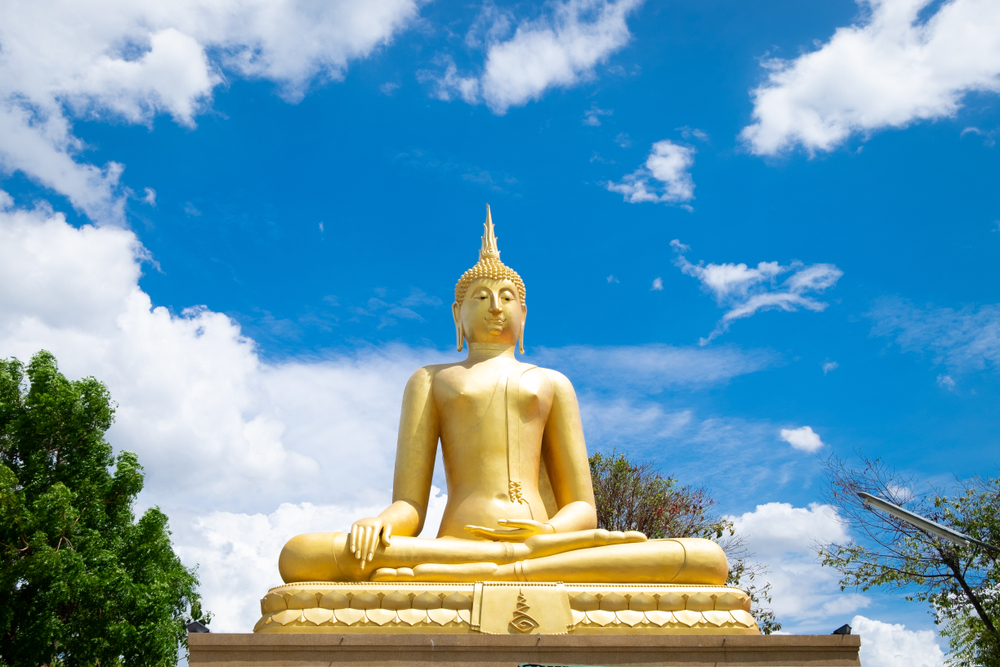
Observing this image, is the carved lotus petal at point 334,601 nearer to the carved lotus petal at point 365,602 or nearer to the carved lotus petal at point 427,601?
the carved lotus petal at point 365,602

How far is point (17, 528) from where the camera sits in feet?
46.3

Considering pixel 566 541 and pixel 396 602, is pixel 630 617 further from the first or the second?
pixel 396 602

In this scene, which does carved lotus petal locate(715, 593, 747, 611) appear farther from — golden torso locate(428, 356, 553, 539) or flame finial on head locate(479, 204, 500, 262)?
flame finial on head locate(479, 204, 500, 262)

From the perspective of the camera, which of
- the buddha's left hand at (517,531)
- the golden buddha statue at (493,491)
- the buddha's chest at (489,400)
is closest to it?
the golden buddha statue at (493,491)

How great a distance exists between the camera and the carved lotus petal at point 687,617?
A: 6883 mm

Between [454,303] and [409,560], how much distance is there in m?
3.59

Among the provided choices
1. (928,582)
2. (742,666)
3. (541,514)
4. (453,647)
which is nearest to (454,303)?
(541,514)

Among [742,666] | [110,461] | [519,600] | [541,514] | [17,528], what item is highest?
[110,461]

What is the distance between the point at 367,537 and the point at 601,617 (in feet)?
6.96

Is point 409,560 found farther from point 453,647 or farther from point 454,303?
point 454,303

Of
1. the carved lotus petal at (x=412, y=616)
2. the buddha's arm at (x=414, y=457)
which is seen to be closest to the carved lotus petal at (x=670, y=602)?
the carved lotus petal at (x=412, y=616)

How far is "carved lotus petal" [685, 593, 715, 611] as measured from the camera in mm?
6996

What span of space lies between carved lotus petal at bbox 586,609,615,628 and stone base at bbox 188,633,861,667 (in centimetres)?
27

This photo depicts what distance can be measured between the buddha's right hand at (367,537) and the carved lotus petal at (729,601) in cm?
289
